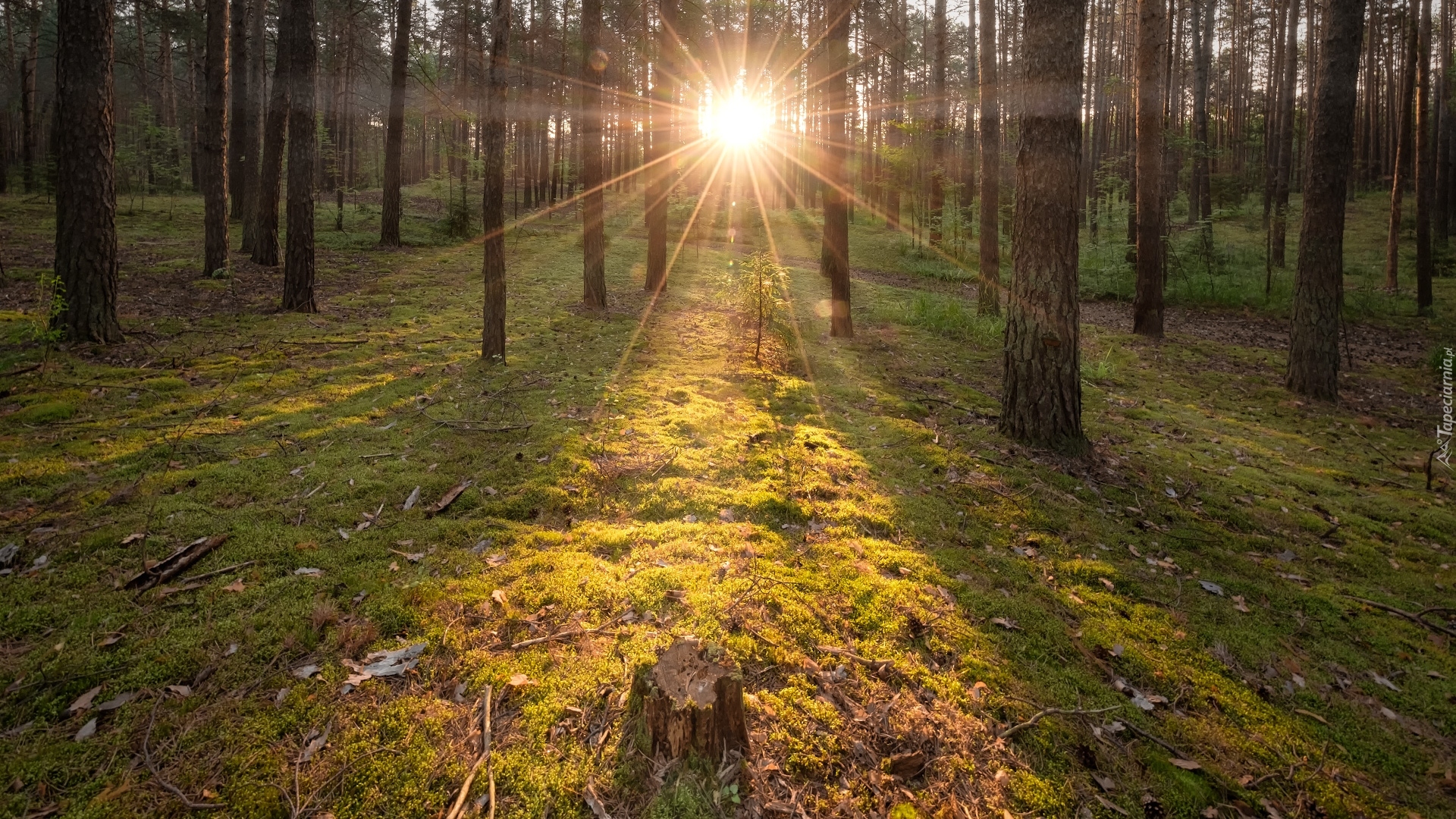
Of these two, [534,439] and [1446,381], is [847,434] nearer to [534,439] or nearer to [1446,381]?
[534,439]

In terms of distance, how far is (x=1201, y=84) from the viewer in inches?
1009

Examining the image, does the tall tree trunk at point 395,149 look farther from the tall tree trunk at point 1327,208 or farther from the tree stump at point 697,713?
the tall tree trunk at point 1327,208

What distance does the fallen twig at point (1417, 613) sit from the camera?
392cm

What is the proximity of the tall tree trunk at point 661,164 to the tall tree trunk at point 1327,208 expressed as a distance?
10.5 m

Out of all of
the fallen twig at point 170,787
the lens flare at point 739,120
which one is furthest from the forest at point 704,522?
the lens flare at point 739,120

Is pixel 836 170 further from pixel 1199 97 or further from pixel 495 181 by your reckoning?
pixel 1199 97

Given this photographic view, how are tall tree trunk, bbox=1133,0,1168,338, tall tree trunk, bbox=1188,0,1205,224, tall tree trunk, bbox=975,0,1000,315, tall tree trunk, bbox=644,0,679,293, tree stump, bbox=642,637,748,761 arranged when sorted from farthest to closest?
tall tree trunk, bbox=1188,0,1205,224, tall tree trunk, bbox=975,0,1000,315, tall tree trunk, bbox=644,0,679,293, tall tree trunk, bbox=1133,0,1168,338, tree stump, bbox=642,637,748,761

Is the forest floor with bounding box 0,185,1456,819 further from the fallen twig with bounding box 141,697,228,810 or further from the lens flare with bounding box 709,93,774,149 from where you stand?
the lens flare with bounding box 709,93,774,149

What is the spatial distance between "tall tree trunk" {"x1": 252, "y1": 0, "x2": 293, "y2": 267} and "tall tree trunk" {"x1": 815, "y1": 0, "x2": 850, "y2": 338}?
8.71 metres

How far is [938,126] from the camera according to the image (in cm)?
1736

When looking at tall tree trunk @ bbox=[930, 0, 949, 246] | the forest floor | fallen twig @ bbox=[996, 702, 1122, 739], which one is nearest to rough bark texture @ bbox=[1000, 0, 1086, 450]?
the forest floor

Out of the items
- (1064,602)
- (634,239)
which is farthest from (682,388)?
(634,239)

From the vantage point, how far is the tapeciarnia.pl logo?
6.84 m

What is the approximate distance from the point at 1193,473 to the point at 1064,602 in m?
3.46
